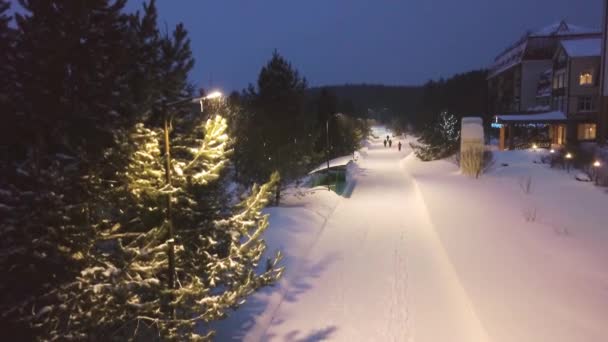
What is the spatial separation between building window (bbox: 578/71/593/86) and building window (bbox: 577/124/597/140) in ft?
11.9

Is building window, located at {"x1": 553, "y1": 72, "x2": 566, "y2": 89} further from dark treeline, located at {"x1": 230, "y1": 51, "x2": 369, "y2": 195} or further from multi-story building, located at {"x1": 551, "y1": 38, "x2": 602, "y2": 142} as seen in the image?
dark treeline, located at {"x1": 230, "y1": 51, "x2": 369, "y2": 195}

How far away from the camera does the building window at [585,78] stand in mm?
41375

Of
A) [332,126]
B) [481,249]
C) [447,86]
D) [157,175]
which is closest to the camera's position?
[157,175]

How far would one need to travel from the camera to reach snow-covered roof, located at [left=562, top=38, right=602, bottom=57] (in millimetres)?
40938

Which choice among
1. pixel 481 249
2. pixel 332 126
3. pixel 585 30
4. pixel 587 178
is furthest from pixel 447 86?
pixel 481 249

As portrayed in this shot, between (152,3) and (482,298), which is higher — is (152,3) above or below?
above

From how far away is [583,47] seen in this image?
138ft

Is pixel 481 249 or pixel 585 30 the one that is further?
pixel 585 30

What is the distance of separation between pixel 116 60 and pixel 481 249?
9.48m

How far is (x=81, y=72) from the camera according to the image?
4926mm

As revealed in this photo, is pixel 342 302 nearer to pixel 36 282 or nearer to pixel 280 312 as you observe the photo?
pixel 280 312

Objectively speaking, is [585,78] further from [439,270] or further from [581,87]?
[439,270]

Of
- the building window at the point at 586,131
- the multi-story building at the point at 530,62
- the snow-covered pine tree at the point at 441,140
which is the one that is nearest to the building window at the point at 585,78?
the building window at the point at 586,131

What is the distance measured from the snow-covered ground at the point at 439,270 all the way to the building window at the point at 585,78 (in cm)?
2698
